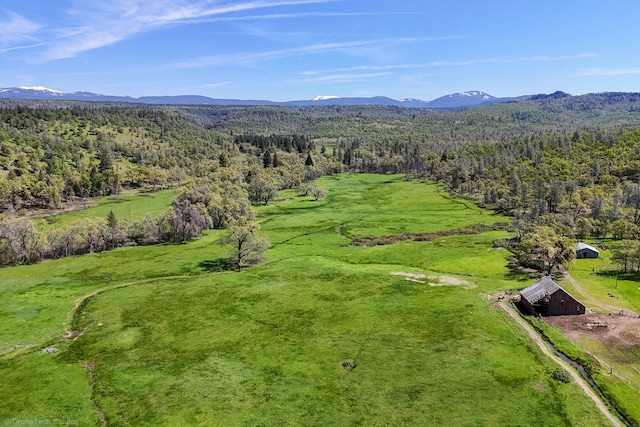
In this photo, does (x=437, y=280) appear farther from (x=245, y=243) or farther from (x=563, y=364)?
(x=245, y=243)

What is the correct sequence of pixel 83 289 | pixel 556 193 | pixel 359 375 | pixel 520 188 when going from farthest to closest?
A: 1. pixel 520 188
2. pixel 556 193
3. pixel 83 289
4. pixel 359 375

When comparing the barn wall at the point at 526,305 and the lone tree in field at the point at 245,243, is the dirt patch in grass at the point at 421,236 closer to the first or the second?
the lone tree in field at the point at 245,243

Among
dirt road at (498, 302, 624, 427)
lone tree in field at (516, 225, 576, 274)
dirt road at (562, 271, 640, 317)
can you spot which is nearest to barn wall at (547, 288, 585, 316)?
dirt road at (562, 271, 640, 317)

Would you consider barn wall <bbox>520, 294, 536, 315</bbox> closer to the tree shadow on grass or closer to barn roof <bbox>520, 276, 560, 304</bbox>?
barn roof <bbox>520, 276, 560, 304</bbox>

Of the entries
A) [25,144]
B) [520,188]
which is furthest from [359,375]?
[25,144]

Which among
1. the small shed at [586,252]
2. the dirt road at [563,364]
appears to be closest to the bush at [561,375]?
the dirt road at [563,364]

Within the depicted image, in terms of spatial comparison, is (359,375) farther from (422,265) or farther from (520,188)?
(520,188)

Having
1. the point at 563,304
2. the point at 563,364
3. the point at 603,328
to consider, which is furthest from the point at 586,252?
the point at 563,364
